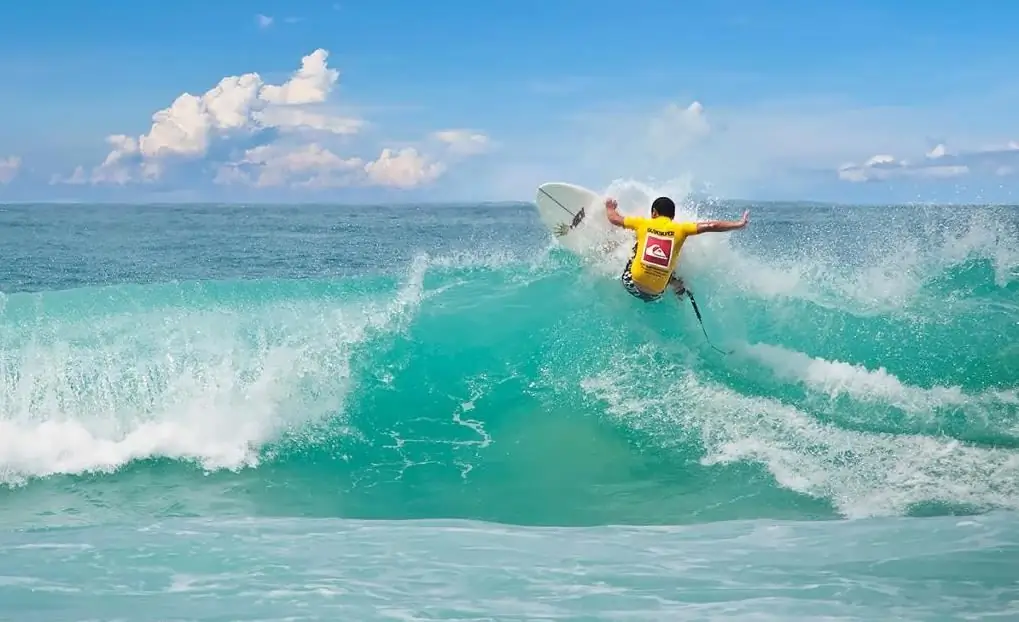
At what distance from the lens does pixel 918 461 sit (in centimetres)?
862

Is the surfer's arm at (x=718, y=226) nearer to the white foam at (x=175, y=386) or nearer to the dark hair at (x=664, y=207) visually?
the dark hair at (x=664, y=207)

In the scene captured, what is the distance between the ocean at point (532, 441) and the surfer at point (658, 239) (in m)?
1.20

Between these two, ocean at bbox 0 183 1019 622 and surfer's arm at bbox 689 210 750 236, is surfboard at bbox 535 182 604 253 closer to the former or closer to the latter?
ocean at bbox 0 183 1019 622

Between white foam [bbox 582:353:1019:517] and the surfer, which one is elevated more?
the surfer

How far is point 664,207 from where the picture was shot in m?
9.77

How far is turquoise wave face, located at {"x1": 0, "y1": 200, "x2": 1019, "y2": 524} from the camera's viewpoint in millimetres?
8438

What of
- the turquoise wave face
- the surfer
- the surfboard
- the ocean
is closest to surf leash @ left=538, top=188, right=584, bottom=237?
the surfboard

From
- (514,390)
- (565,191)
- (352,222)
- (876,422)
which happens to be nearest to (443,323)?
(514,390)

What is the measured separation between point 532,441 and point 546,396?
88cm

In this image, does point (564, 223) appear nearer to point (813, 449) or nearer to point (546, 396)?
point (546, 396)

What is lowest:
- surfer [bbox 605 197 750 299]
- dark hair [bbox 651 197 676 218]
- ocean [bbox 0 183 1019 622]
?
ocean [bbox 0 183 1019 622]

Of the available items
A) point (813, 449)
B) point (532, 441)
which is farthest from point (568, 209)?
point (813, 449)

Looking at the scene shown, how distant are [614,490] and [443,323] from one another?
4.17 meters

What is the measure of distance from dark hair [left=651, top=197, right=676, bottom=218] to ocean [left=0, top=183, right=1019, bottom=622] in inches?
60.1
